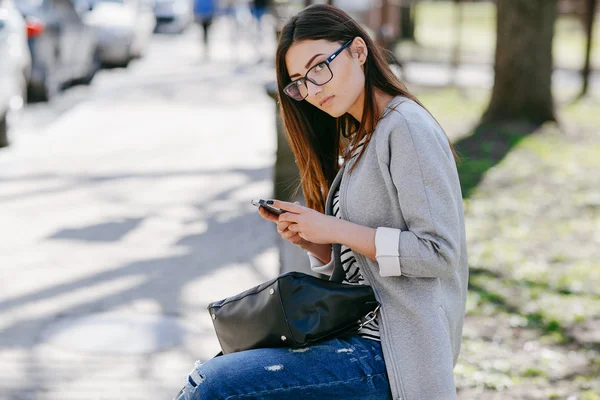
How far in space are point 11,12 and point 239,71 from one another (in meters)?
8.75

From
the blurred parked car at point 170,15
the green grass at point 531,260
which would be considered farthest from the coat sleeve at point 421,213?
the blurred parked car at point 170,15

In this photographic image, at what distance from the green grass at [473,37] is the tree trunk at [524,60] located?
263cm

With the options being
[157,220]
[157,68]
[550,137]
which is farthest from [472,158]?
[157,68]

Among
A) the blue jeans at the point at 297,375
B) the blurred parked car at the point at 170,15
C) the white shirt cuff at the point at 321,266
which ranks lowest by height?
the blurred parked car at the point at 170,15

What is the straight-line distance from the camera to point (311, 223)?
7.82 ft

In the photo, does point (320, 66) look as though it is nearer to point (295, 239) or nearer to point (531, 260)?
point (295, 239)

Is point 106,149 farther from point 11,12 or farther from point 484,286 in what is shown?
point 484,286

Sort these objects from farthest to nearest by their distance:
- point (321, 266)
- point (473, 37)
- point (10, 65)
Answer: point (473, 37)
point (10, 65)
point (321, 266)

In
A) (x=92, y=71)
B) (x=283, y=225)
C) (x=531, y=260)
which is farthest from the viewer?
(x=92, y=71)

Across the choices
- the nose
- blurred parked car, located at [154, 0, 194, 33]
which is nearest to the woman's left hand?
the nose

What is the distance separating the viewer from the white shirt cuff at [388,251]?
2270 mm

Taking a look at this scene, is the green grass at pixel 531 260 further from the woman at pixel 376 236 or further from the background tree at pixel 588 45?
the background tree at pixel 588 45

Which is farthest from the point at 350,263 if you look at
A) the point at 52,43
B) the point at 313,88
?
the point at 52,43

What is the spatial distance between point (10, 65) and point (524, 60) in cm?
656
